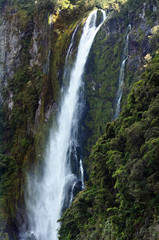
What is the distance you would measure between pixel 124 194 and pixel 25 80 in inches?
601

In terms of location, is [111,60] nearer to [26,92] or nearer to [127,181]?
[26,92]

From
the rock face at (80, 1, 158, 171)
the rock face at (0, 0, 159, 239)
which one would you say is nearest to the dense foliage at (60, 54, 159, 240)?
the rock face at (80, 1, 158, 171)

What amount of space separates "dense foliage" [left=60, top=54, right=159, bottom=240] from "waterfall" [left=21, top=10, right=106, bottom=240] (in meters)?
4.63

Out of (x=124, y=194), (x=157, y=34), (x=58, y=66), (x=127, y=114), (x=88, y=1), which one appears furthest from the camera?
(x=88, y=1)

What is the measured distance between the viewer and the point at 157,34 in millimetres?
10977

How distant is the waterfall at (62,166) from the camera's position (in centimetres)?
1388

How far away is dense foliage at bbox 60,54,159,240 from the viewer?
235 inches

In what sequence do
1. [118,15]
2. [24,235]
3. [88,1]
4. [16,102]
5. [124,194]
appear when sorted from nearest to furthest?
[124,194], [118,15], [24,235], [88,1], [16,102]

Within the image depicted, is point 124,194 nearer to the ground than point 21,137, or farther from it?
nearer to the ground

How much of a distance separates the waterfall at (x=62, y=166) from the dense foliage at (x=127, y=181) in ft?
15.2

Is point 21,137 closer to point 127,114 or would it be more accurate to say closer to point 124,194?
point 127,114

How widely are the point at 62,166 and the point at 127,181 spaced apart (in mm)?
8397

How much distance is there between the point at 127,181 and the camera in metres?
6.44

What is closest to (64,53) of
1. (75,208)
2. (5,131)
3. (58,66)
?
(58,66)
